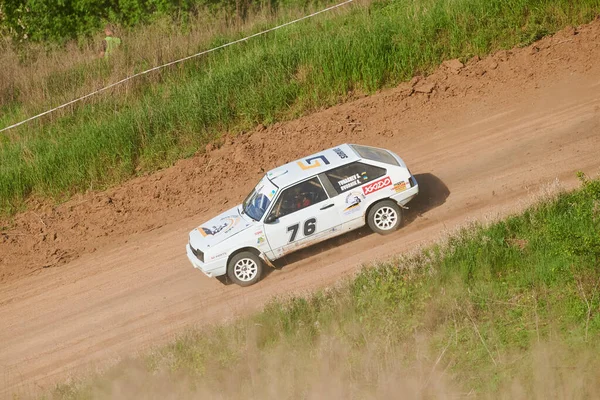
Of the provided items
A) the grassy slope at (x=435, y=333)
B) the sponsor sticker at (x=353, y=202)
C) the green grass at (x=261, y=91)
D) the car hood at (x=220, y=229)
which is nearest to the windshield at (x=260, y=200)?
the car hood at (x=220, y=229)

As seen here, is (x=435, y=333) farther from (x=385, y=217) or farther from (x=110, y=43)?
(x=110, y=43)

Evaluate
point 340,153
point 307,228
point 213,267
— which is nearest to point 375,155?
point 340,153

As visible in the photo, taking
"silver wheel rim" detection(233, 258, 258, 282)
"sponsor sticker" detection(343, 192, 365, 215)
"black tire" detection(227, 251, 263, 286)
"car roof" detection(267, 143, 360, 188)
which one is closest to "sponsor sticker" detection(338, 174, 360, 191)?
"sponsor sticker" detection(343, 192, 365, 215)

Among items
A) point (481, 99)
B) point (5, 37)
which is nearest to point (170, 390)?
point (481, 99)

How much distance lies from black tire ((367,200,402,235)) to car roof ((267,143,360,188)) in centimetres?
94

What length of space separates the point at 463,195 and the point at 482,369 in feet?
17.2

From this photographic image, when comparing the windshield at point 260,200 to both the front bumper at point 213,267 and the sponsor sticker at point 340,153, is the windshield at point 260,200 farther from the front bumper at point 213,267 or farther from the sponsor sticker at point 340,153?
the sponsor sticker at point 340,153

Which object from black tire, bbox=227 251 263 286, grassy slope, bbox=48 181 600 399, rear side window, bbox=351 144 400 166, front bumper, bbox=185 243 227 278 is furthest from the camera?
rear side window, bbox=351 144 400 166

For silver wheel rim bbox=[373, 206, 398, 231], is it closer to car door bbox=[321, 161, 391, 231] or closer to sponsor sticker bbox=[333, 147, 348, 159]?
car door bbox=[321, 161, 391, 231]

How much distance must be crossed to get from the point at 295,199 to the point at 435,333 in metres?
3.77

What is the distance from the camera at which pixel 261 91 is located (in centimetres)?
1836

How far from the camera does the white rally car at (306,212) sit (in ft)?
43.7

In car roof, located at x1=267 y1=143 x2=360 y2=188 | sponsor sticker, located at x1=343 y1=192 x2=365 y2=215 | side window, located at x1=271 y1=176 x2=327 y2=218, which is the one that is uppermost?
car roof, located at x1=267 y1=143 x2=360 y2=188

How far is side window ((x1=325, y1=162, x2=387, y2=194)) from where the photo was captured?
44.1 ft
